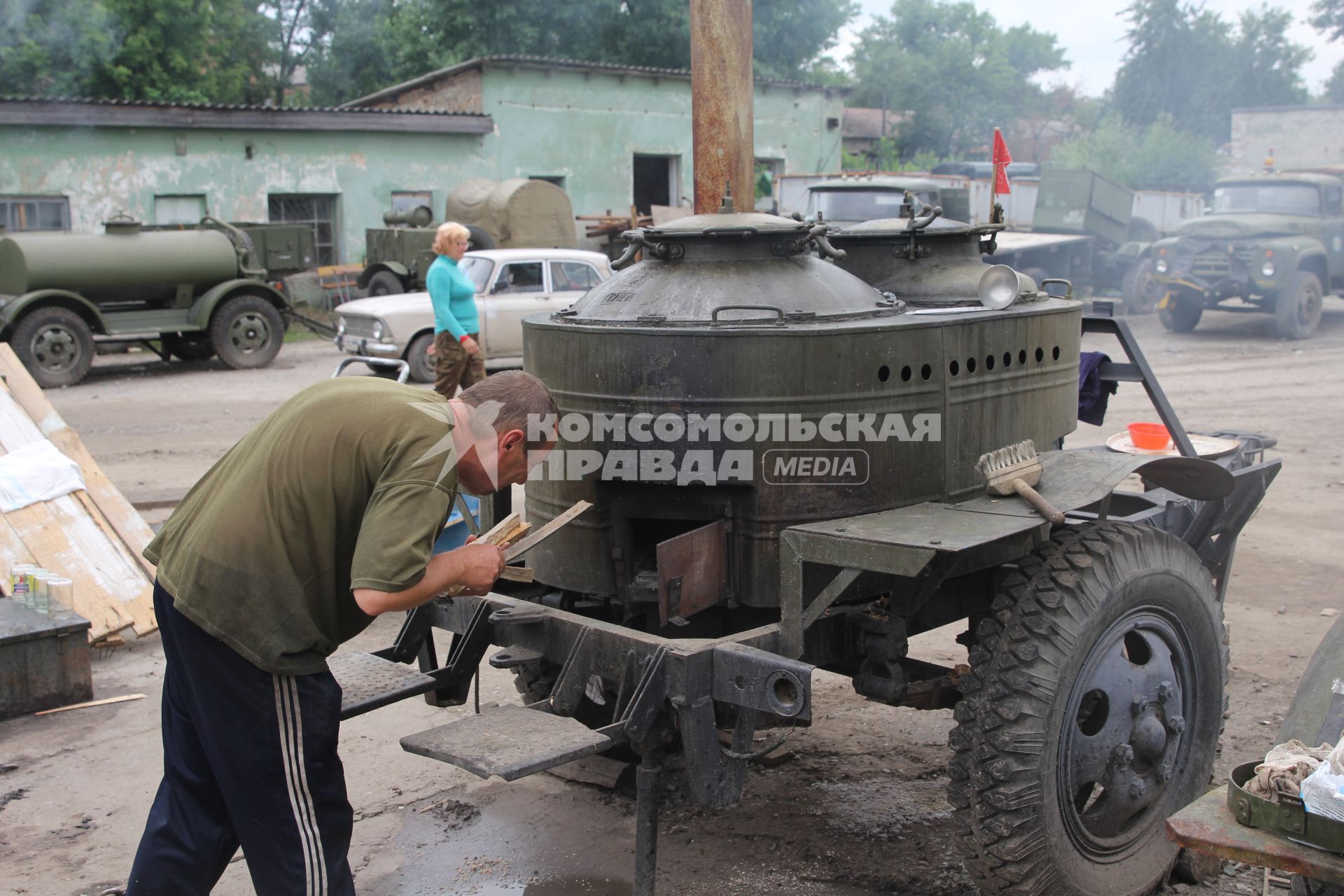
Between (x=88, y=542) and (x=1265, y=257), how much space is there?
49.7 feet

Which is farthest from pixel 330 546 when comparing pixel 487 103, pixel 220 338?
pixel 487 103

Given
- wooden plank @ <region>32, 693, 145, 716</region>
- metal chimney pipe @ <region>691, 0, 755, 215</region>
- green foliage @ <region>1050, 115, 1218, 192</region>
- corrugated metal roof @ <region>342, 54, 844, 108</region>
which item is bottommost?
wooden plank @ <region>32, 693, 145, 716</region>

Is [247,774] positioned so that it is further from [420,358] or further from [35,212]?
[35,212]

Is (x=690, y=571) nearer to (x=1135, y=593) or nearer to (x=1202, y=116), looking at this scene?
(x=1135, y=593)

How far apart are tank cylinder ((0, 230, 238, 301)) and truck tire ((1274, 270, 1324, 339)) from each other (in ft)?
44.4

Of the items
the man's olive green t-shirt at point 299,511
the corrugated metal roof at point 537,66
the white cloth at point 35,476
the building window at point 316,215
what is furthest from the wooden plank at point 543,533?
the corrugated metal roof at point 537,66

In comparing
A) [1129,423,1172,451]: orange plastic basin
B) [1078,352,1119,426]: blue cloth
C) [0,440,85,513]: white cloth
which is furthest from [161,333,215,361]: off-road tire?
[1078,352,1119,426]: blue cloth

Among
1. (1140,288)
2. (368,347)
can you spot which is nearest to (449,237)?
(368,347)

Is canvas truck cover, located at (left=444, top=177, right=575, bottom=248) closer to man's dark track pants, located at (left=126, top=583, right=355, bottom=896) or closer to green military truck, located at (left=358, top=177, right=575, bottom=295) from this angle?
green military truck, located at (left=358, top=177, right=575, bottom=295)

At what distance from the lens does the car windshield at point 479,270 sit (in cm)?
1369

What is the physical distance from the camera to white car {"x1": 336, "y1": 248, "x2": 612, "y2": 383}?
535 inches

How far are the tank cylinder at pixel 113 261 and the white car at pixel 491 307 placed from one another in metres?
2.30

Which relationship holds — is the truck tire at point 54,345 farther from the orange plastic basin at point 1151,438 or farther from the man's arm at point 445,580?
the man's arm at point 445,580

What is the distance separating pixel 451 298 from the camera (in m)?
9.26
